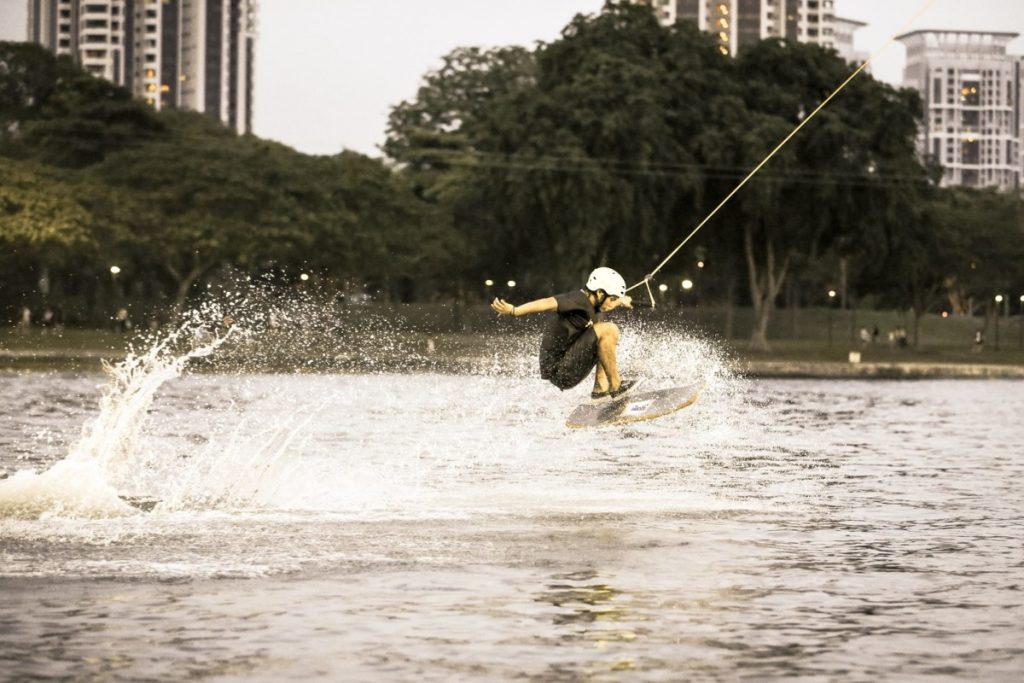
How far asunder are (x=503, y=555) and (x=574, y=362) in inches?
178

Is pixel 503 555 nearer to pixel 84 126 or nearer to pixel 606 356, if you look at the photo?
pixel 606 356

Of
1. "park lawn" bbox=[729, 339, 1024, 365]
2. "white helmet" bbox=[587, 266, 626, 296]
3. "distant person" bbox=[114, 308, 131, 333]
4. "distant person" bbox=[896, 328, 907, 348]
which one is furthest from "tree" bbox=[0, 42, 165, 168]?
"white helmet" bbox=[587, 266, 626, 296]

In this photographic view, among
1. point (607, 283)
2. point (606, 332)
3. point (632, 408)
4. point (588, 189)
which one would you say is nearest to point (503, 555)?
point (607, 283)

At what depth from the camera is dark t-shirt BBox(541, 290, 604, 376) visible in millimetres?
18016

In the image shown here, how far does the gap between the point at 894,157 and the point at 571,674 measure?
2353 inches

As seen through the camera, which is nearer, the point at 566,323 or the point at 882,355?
the point at 566,323

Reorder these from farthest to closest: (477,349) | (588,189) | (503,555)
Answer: (477,349)
(588,189)
(503,555)

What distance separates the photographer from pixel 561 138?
63562 millimetres

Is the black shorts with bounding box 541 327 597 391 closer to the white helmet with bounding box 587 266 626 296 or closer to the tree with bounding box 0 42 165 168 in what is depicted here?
the white helmet with bounding box 587 266 626 296

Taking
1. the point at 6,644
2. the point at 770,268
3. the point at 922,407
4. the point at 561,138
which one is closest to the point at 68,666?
the point at 6,644

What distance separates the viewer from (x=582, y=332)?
1831cm

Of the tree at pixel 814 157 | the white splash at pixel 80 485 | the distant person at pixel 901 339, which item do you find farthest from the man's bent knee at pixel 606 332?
the distant person at pixel 901 339

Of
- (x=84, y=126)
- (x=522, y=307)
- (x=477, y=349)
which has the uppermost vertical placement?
(x=84, y=126)

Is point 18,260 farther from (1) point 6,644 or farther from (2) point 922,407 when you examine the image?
(1) point 6,644
